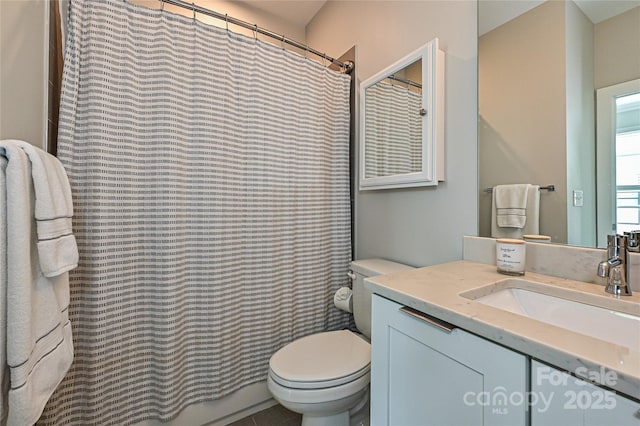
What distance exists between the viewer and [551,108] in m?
0.90

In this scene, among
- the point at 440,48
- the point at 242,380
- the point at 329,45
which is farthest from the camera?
the point at 329,45

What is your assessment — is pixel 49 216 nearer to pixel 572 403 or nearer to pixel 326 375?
pixel 326 375

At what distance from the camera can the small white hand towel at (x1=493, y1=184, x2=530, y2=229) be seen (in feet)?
3.24

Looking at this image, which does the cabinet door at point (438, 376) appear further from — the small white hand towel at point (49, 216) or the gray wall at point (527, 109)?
the small white hand towel at point (49, 216)

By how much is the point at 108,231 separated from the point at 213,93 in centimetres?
78

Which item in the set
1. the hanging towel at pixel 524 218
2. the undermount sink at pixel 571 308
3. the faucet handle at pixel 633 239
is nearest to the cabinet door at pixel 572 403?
the undermount sink at pixel 571 308

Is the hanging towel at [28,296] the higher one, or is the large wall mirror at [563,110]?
the large wall mirror at [563,110]

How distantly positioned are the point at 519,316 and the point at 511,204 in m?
0.59

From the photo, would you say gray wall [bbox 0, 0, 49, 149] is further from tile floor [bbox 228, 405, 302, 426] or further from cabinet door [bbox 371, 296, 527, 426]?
tile floor [bbox 228, 405, 302, 426]

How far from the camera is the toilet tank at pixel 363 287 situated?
1346 mm

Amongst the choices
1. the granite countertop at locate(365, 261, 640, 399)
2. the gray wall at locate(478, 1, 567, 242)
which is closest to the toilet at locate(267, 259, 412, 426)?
the granite countertop at locate(365, 261, 640, 399)

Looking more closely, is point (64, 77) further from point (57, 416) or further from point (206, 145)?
point (57, 416)

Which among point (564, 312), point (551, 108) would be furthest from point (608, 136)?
point (564, 312)

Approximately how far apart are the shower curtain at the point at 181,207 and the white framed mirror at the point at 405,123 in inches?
12.2
